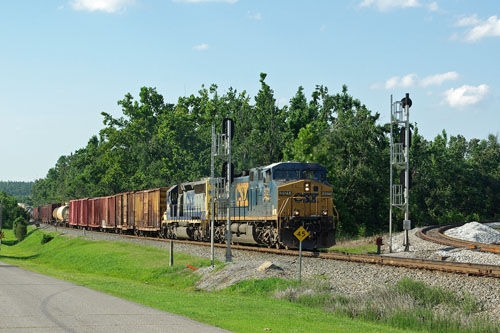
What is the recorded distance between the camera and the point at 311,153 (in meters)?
56.1

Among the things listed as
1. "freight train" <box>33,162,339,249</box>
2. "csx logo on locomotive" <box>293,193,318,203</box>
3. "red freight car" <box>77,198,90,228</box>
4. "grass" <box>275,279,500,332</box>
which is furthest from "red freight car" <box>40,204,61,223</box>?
"grass" <box>275,279,500,332</box>

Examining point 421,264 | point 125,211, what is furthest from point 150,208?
point 421,264

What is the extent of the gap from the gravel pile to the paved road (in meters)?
26.5

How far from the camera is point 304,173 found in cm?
2972

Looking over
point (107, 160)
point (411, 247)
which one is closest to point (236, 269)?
point (411, 247)

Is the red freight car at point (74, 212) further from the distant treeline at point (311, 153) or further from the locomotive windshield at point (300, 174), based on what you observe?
the locomotive windshield at point (300, 174)

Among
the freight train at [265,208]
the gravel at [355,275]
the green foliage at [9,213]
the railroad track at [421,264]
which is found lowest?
the green foliage at [9,213]

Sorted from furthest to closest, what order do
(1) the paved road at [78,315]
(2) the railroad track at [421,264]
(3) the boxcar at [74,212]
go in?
1. (3) the boxcar at [74,212]
2. (2) the railroad track at [421,264]
3. (1) the paved road at [78,315]

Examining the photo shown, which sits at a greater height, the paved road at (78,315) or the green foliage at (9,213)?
the paved road at (78,315)

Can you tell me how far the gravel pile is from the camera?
37.0 metres

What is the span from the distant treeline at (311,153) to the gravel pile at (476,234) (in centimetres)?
1608

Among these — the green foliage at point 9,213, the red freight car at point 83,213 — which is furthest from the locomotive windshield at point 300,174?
the green foliage at point 9,213

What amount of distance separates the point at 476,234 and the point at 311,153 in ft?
69.3

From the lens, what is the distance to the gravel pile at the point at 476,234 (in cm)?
3703
